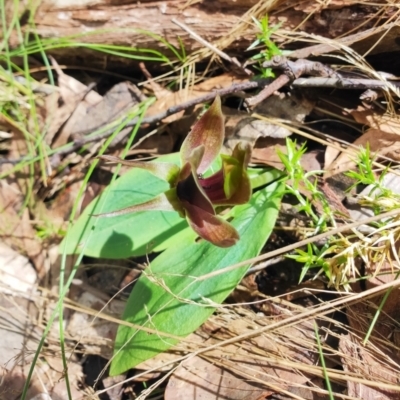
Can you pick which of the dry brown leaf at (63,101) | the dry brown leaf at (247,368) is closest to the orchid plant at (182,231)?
the dry brown leaf at (247,368)

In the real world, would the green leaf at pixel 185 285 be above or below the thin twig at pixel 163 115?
below

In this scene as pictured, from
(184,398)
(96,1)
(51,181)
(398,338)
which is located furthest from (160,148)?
(398,338)

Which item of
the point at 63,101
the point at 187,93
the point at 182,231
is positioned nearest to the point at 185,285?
the point at 182,231

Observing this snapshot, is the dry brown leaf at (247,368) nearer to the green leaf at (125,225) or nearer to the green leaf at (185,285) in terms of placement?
the green leaf at (185,285)

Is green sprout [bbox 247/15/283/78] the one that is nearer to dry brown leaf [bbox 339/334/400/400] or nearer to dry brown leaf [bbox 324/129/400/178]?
dry brown leaf [bbox 324/129/400/178]

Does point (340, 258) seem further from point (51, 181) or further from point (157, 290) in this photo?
point (51, 181)

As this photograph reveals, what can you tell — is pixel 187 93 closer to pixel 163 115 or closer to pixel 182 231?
pixel 163 115

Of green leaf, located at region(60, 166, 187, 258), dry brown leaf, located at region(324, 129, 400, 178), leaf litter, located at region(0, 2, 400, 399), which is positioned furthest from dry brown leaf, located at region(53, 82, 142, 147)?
dry brown leaf, located at region(324, 129, 400, 178)
